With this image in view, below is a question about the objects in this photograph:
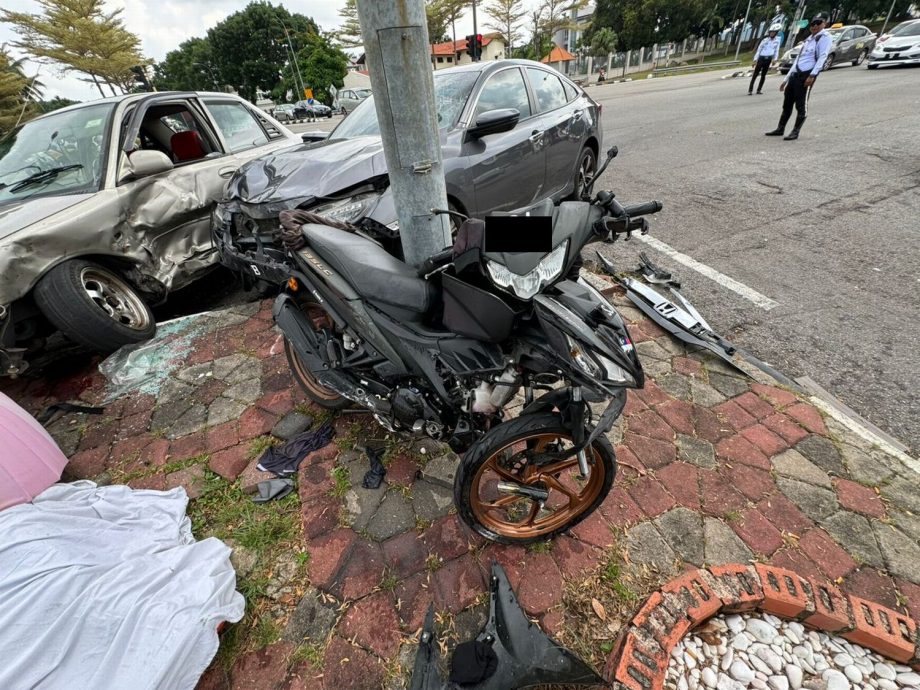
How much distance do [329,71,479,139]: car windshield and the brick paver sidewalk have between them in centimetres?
256

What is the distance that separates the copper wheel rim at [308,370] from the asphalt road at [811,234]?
289 cm

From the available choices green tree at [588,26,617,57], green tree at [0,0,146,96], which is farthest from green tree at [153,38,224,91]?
green tree at [588,26,617,57]

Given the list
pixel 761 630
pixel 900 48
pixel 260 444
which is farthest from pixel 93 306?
pixel 900 48

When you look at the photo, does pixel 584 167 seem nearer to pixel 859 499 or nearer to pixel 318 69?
pixel 859 499

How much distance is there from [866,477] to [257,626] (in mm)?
2889

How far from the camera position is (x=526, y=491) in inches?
71.3

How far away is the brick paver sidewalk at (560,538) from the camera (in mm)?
1679

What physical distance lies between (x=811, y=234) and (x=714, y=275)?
1.49 metres

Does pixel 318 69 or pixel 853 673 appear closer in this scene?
pixel 853 673

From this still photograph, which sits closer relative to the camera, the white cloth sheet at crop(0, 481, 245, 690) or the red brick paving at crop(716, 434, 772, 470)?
the white cloth sheet at crop(0, 481, 245, 690)

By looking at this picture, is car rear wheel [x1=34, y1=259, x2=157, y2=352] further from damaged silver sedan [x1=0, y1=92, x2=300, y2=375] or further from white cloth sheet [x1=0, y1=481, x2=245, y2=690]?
white cloth sheet [x1=0, y1=481, x2=245, y2=690]

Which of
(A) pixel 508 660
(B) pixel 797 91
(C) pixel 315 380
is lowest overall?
(A) pixel 508 660

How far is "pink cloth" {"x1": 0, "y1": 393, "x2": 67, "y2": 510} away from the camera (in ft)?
6.20

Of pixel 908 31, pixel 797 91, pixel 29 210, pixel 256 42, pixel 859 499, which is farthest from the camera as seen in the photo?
pixel 256 42
